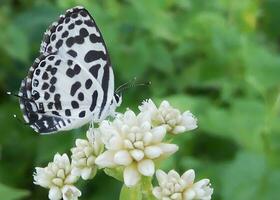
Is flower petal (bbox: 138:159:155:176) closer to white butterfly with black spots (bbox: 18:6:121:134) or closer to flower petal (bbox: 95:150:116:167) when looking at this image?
flower petal (bbox: 95:150:116:167)

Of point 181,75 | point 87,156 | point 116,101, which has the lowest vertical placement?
point 87,156

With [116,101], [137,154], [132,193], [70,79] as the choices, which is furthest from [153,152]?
[70,79]

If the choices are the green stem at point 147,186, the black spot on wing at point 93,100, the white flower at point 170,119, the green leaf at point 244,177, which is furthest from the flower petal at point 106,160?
the green leaf at point 244,177

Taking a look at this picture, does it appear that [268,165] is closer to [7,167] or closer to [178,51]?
[178,51]

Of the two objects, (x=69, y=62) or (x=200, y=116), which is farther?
(x=200, y=116)

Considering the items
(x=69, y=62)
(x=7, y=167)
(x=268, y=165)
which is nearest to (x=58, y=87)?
(x=69, y=62)

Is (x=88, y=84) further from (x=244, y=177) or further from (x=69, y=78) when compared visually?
(x=244, y=177)
